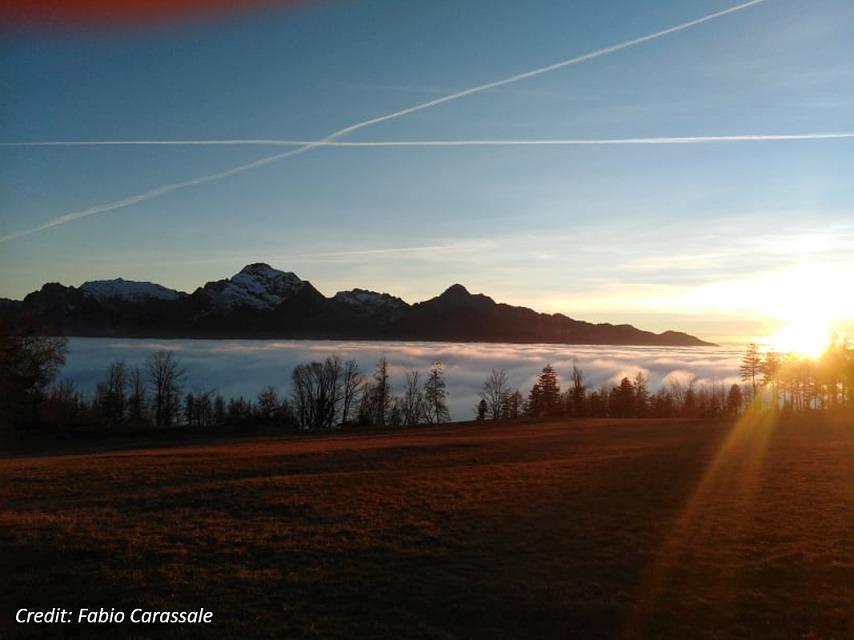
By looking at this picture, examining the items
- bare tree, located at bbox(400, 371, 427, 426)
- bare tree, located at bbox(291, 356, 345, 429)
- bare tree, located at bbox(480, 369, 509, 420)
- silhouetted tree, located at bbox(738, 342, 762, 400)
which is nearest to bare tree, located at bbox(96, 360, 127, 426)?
bare tree, located at bbox(291, 356, 345, 429)

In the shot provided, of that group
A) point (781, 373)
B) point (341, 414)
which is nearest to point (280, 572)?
point (341, 414)

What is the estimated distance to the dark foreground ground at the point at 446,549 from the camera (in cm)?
1212

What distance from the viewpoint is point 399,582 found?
14078mm

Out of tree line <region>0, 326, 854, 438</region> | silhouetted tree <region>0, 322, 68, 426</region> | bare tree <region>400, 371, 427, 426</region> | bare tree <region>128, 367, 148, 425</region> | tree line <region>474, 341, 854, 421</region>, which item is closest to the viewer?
silhouetted tree <region>0, 322, 68, 426</region>

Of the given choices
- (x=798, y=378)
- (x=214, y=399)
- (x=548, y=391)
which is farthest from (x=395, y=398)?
(x=798, y=378)

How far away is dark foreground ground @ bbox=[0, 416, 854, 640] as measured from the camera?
1212 centimetres

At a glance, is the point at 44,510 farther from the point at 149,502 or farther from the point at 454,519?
the point at 454,519

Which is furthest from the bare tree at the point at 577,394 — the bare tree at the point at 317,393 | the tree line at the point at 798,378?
the bare tree at the point at 317,393

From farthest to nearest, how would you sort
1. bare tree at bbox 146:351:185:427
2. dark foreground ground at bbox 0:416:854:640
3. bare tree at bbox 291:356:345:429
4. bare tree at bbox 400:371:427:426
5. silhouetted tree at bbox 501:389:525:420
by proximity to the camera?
1. silhouetted tree at bbox 501:389:525:420
2. bare tree at bbox 400:371:427:426
3. bare tree at bbox 291:356:345:429
4. bare tree at bbox 146:351:185:427
5. dark foreground ground at bbox 0:416:854:640

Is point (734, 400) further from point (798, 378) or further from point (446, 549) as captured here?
point (446, 549)

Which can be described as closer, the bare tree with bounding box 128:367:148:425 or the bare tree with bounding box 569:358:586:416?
the bare tree with bounding box 128:367:148:425

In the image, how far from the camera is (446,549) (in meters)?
16.8

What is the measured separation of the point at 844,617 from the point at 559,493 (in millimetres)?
12717

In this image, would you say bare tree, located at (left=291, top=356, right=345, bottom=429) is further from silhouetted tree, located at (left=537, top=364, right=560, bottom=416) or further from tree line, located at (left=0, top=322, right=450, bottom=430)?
silhouetted tree, located at (left=537, top=364, right=560, bottom=416)
